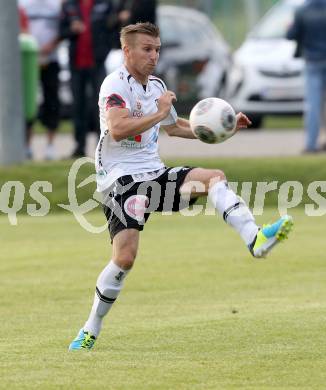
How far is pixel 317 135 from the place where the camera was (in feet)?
60.8

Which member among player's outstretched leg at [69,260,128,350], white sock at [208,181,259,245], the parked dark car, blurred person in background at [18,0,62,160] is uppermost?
white sock at [208,181,259,245]

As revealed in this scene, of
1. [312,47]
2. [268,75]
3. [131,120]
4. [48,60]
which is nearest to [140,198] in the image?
[131,120]

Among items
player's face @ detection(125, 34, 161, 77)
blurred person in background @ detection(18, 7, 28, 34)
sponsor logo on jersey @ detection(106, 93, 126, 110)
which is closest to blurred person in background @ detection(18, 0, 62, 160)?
blurred person in background @ detection(18, 7, 28, 34)

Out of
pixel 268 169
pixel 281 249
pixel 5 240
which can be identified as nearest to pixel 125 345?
pixel 281 249

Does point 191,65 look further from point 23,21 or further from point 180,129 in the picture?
point 180,129

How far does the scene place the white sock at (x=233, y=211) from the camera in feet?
26.2

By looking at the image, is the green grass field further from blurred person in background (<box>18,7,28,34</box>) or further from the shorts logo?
blurred person in background (<box>18,7,28,34</box>)

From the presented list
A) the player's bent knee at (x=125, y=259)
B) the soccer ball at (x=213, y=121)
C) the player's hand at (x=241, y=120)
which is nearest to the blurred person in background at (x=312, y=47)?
the player's hand at (x=241, y=120)

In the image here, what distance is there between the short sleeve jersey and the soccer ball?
28 centimetres

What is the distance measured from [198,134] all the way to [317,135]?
10.4 meters

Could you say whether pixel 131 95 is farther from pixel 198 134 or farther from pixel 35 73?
pixel 35 73

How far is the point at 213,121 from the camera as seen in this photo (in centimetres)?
823

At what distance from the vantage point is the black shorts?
27.3 feet

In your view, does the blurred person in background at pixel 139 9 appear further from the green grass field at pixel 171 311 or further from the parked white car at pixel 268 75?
the parked white car at pixel 268 75
